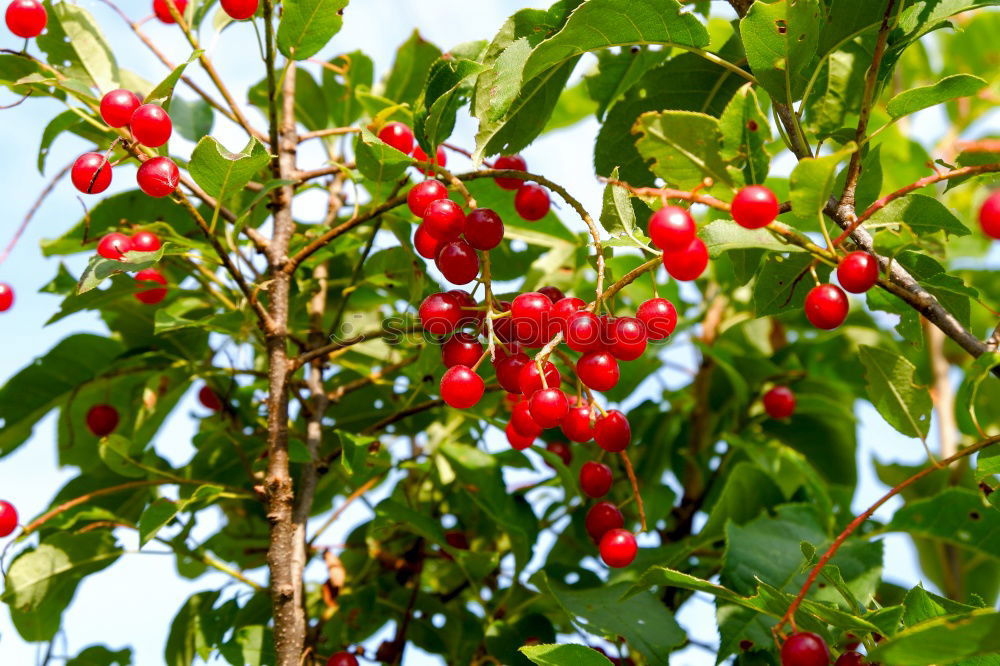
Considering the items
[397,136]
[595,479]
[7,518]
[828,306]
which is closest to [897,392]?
[828,306]

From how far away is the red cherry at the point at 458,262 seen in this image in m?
1.32

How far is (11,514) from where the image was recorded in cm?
175

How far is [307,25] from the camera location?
159 centimetres

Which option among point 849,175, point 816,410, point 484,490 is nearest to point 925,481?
point 816,410

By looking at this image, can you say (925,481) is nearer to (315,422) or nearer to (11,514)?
(315,422)

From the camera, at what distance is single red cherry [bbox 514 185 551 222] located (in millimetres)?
1638

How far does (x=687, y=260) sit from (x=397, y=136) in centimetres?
68

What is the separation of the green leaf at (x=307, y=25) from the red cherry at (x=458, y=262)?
512mm

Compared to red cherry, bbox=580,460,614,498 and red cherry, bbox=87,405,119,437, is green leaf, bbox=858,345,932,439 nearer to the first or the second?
red cherry, bbox=580,460,614,498

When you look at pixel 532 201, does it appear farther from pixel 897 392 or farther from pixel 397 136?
pixel 897 392

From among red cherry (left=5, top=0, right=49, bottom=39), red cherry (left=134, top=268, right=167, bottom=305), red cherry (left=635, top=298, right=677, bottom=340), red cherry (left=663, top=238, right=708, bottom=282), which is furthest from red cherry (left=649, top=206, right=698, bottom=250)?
red cherry (left=5, top=0, right=49, bottom=39)

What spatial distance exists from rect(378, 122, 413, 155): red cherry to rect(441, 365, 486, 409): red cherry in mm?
513

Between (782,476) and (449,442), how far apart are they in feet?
2.91

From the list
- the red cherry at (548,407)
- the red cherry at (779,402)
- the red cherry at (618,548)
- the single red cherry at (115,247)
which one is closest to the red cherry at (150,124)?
the single red cherry at (115,247)
